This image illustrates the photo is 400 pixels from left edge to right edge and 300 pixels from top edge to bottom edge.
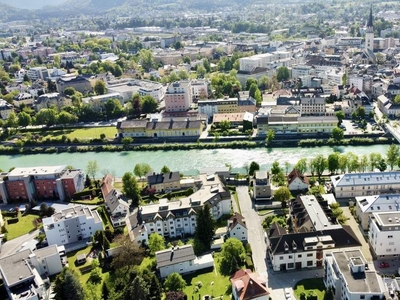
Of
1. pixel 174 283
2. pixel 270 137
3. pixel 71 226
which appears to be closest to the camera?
pixel 174 283

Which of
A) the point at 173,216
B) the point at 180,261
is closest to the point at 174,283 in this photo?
the point at 180,261

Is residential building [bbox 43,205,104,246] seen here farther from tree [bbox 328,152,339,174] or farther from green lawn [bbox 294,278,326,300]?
tree [bbox 328,152,339,174]

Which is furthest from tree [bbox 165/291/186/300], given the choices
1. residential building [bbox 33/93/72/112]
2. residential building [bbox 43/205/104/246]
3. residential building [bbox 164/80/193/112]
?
residential building [bbox 33/93/72/112]

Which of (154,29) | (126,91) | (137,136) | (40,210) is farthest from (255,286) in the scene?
(154,29)

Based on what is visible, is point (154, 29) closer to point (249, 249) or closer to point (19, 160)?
point (19, 160)

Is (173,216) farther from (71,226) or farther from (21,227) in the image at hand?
(21,227)
